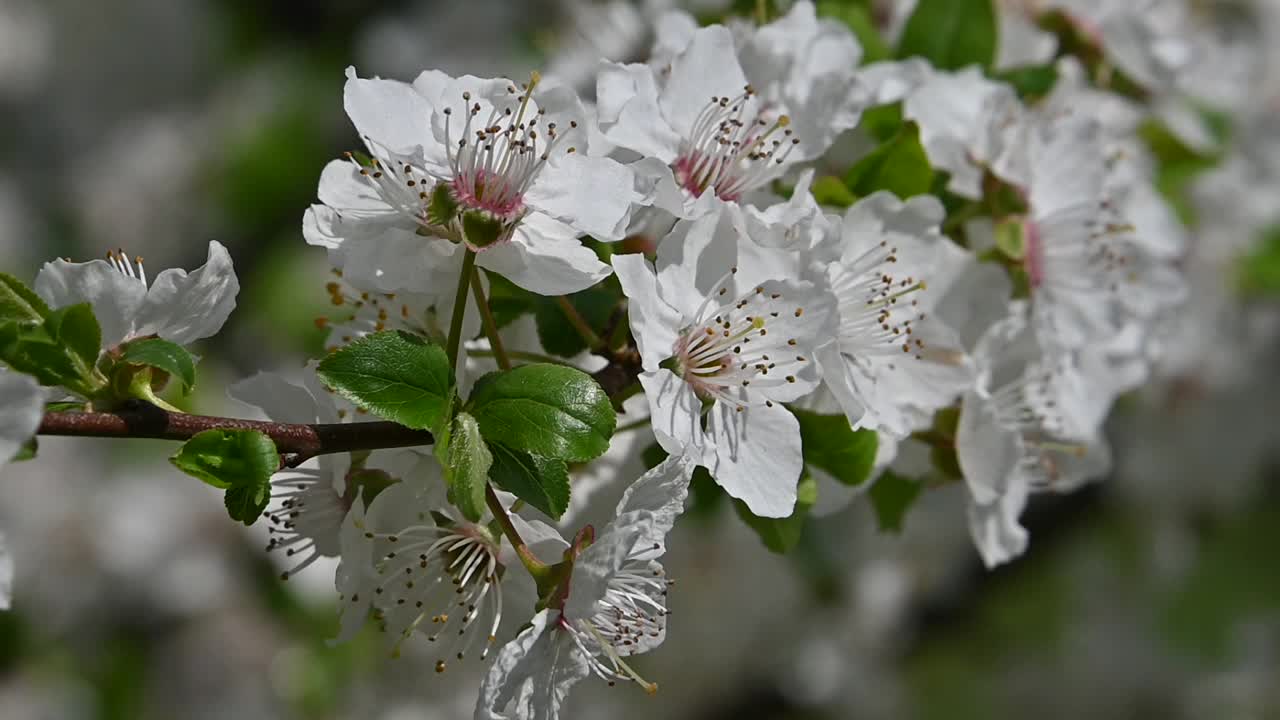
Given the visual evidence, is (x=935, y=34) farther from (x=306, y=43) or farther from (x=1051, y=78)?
(x=306, y=43)

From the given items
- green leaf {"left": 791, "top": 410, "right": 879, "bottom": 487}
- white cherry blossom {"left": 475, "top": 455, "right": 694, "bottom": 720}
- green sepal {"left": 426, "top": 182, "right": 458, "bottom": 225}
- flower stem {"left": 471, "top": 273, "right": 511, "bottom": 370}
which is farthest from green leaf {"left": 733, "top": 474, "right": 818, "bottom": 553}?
green sepal {"left": 426, "top": 182, "right": 458, "bottom": 225}

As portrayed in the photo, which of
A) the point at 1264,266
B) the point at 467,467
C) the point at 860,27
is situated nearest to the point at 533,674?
the point at 467,467

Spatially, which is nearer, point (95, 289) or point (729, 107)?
point (95, 289)

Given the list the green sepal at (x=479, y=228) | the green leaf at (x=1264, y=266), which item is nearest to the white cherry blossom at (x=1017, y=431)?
the green sepal at (x=479, y=228)

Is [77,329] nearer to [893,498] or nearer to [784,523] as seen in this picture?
[784,523]

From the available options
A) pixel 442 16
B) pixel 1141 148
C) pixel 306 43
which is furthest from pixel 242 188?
pixel 1141 148

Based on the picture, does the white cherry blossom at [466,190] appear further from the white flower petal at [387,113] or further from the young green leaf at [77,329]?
the young green leaf at [77,329]
